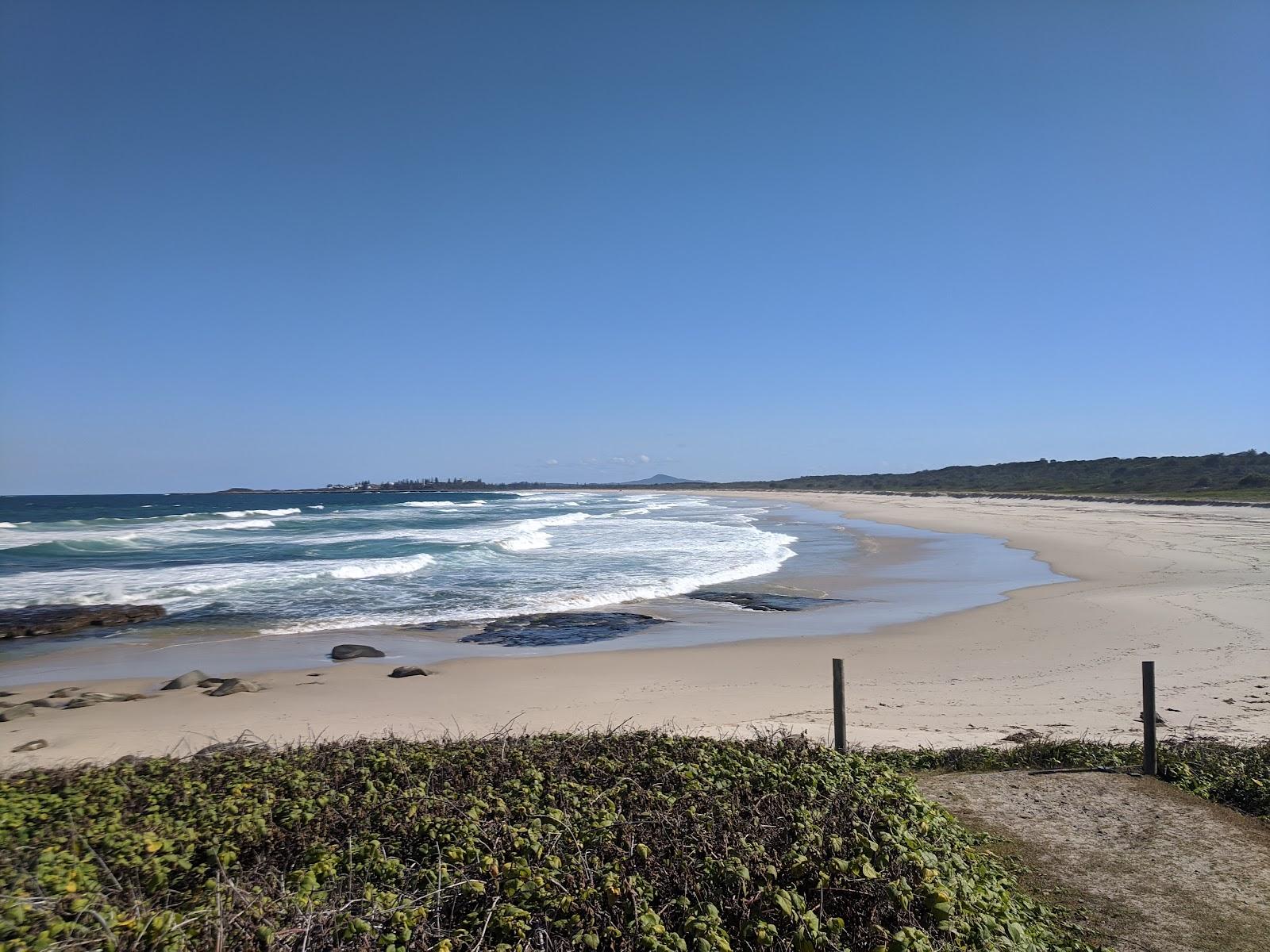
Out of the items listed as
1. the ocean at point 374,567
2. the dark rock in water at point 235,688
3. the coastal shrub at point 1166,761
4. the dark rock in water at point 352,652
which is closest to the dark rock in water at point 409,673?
the dark rock in water at point 352,652

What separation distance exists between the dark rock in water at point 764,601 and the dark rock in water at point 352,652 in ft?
29.0

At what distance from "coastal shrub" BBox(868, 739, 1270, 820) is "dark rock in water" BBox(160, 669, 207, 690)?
10760 mm

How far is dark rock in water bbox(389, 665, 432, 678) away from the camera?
1305 centimetres

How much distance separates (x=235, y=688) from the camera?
39.9 ft

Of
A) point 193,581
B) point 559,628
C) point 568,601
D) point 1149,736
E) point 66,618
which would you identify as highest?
point 1149,736

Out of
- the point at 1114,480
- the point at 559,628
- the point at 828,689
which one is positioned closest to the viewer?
the point at 828,689

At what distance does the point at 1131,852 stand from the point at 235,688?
11.8 m

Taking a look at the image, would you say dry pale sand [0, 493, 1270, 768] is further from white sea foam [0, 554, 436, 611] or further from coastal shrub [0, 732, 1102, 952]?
white sea foam [0, 554, 436, 611]

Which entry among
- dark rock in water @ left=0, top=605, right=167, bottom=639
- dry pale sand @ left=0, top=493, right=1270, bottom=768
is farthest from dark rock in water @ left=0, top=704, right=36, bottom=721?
dark rock in water @ left=0, top=605, right=167, bottom=639

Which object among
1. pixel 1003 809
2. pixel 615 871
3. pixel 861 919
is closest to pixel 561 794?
pixel 615 871

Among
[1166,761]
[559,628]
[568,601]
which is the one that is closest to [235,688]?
[559,628]

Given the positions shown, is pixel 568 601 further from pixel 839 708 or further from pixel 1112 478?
pixel 1112 478

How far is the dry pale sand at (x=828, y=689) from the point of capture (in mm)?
9586

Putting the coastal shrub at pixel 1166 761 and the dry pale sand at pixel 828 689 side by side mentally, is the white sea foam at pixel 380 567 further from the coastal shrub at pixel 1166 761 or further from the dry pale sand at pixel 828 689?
the coastal shrub at pixel 1166 761
